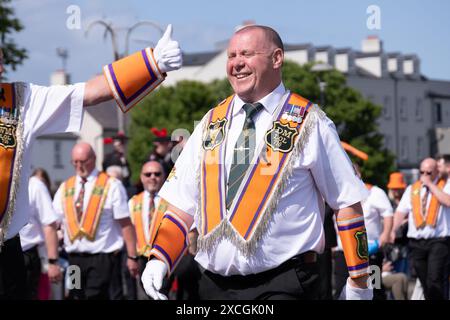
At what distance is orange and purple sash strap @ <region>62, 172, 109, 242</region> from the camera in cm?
1327

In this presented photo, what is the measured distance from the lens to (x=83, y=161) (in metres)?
13.4

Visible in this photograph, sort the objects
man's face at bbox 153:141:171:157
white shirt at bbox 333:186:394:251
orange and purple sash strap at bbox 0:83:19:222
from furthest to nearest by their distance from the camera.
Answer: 1. man's face at bbox 153:141:171:157
2. white shirt at bbox 333:186:394:251
3. orange and purple sash strap at bbox 0:83:19:222

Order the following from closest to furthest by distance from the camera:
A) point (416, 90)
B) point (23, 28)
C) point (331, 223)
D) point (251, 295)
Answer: point (251, 295)
point (331, 223)
point (23, 28)
point (416, 90)

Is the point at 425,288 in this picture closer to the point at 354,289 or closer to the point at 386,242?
the point at 386,242

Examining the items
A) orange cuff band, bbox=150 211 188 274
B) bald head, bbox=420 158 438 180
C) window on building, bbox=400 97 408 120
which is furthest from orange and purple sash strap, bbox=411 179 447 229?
window on building, bbox=400 97 408 120

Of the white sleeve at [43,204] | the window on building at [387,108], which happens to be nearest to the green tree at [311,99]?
the window on building at [387,108]

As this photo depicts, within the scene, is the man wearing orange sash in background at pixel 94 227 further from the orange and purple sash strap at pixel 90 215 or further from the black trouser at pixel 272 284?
the black trouser at pixel 272 284

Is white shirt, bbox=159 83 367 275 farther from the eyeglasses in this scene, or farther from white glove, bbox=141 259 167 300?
the eyeglasses

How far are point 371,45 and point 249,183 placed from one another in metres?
99.5

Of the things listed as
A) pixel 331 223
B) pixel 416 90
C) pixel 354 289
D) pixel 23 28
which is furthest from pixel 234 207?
pixel 416 90

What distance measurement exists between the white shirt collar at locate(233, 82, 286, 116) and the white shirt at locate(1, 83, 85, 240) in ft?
2.93

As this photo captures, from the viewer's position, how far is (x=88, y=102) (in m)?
6.66

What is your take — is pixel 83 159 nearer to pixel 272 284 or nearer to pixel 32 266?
pixel 32 266
